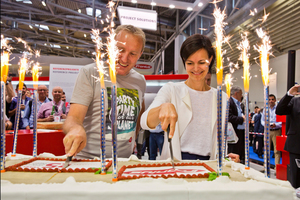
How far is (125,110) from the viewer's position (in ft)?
5.23

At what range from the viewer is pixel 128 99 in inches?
64.5

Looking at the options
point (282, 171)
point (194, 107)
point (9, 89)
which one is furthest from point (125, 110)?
point (282, 171)

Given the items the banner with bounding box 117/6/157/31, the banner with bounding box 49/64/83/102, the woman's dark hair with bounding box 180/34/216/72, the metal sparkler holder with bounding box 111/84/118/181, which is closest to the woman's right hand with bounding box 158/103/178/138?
the metal sparkler holder with bounding box 111/84/118/181

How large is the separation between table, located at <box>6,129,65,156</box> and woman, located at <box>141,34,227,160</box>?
6.52ft

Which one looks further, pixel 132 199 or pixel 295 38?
pixel 295 38

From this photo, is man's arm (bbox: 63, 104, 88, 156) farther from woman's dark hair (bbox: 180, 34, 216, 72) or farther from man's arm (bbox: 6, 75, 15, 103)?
man's arm (bbox: 6, 75, 15, 103)

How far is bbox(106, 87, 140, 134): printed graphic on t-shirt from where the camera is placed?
1560 millimetres

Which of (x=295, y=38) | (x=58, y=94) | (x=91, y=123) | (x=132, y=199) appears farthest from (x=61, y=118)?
(x=295, y=38)

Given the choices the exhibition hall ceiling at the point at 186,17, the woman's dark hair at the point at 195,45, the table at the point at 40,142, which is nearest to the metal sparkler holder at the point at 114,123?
the woman's dark hair at the point at 195,45

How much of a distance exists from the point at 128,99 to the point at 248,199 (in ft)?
3.57

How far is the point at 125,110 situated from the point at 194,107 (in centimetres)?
55

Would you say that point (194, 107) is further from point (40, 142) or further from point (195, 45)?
point (40, 142)

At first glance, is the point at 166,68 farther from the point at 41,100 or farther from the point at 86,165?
the point at 86,165

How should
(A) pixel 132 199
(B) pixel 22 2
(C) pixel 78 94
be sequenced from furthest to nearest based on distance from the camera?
(B) pixel 22 2, (C) pixel 78 94, (A) pixel 132 199
